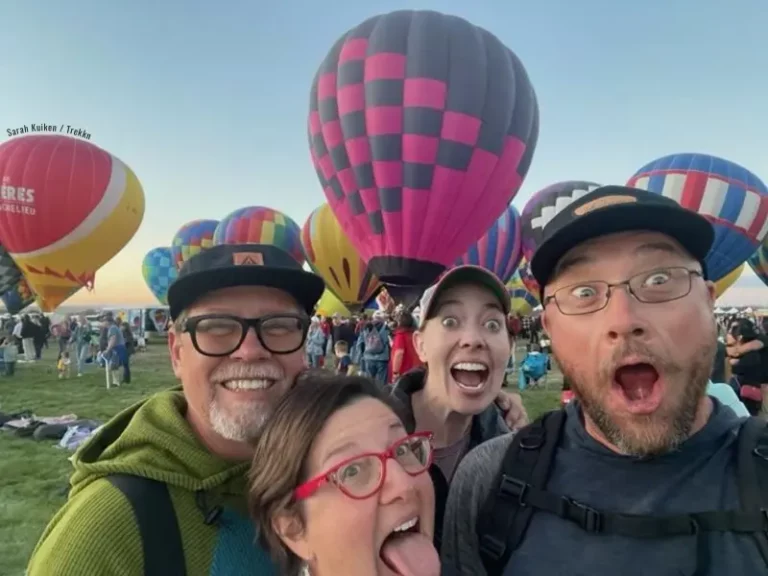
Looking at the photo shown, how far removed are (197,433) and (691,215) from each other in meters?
1.34

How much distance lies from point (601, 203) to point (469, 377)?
1132mm

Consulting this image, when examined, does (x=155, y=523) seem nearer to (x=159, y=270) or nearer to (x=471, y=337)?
(x=471, y=337)

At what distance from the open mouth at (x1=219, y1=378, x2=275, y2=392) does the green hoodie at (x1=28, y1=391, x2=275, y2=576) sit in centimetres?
15

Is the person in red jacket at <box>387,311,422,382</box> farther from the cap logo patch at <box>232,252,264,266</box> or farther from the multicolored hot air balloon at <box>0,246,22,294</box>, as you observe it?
the multicolored hot air balloon at <box>0,246,22,294</box>

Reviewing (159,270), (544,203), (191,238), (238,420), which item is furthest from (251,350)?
(159,270)

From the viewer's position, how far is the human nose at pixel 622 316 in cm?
122

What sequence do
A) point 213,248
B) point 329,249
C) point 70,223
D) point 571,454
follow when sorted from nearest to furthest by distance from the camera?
1. point 571,454
2. point 213,248
3. point 70,223
4. point 329,249

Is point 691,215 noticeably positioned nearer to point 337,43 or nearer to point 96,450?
point 96,450

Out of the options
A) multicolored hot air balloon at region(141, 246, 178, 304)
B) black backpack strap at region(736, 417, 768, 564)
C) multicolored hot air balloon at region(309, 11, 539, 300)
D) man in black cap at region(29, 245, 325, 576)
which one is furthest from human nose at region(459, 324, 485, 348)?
multicolored hot air balloon at region(141, 246, 178, 304)

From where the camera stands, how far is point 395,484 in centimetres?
124

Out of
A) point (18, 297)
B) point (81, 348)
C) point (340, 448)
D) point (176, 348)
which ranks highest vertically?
point (176, 348)

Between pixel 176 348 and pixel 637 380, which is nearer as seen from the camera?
pixel 637 380

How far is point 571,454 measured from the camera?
1.32 metres

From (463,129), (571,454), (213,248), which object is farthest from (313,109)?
(571,454)
